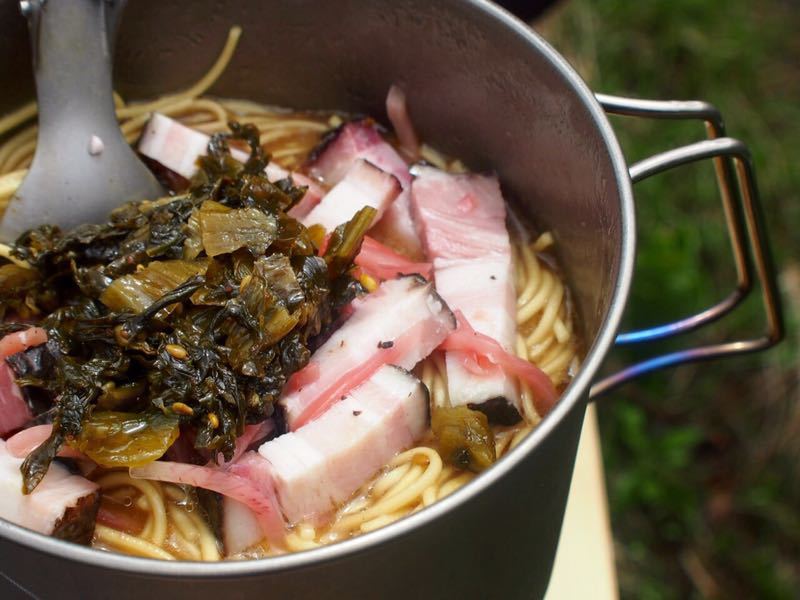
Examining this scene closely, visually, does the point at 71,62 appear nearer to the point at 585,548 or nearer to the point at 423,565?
the point at 423,565

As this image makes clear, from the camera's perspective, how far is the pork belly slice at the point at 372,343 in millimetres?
1921

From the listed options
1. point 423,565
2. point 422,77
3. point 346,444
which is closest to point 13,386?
point 346,444

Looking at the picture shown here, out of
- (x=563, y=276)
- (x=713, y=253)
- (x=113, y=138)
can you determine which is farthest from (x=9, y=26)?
(x=713, y=253)

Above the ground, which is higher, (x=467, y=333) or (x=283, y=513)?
(x=467, y=333)

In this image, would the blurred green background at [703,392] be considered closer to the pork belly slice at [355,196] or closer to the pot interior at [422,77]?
the pot interior at [422,77]

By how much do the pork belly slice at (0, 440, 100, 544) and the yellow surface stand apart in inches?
42.4

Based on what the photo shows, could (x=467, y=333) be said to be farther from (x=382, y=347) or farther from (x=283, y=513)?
(x=283, y=513)

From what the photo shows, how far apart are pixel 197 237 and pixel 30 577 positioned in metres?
0.79

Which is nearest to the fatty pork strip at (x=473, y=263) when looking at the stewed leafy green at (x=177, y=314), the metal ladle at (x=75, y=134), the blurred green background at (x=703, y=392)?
the stewed leafy green at (x=177, y=314)

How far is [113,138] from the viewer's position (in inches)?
92.0

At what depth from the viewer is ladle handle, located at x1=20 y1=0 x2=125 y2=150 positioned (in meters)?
2.19

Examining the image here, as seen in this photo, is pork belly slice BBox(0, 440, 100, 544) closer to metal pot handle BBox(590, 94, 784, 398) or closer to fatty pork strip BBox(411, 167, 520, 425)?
fatty pork strip BBox(411, 167, 520, 425)

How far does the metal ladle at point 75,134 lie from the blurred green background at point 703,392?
6.27 ft

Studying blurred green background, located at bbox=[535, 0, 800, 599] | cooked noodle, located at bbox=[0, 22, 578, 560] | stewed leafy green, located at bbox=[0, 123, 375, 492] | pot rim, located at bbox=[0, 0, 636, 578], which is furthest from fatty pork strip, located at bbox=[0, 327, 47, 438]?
blurred green background, located at bbox=[535, 0, 800, 599]
